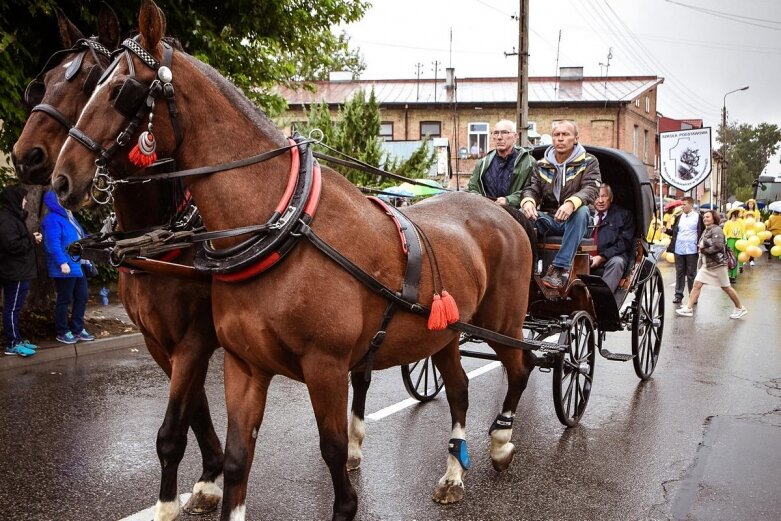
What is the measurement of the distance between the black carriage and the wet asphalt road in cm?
28

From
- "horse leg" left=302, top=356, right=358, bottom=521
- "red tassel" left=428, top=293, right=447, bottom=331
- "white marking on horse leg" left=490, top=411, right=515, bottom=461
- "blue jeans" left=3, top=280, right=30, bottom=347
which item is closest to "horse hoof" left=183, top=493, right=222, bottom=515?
"horse leg" left=302, top=356, right=358, bottom=521

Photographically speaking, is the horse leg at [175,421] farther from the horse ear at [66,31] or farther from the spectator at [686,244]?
the spectator at [686,244]

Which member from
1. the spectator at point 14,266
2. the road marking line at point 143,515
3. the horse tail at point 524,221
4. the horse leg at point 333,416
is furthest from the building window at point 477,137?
the horse leg at point 333,416

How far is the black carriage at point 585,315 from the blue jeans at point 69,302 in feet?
14.3

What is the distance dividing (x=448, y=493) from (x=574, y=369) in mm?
1987

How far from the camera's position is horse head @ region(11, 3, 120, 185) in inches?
138

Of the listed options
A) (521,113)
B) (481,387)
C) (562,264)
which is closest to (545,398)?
(481,387)

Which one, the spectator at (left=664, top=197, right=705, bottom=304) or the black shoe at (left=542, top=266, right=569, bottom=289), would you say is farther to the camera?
the spectator at (left=664, top=197, right=705, bottom=304)

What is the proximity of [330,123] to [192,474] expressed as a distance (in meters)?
18.9

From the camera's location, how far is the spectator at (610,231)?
7215 millimetres

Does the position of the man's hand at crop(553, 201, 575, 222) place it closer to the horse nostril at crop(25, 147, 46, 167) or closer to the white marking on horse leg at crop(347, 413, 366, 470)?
the white marking on horse leg at crop(347, 413, 366, 470)

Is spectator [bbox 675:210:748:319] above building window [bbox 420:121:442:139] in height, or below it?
below

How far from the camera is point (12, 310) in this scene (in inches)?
321

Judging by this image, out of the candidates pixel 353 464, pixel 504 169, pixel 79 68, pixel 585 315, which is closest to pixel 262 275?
pixel 79 68
